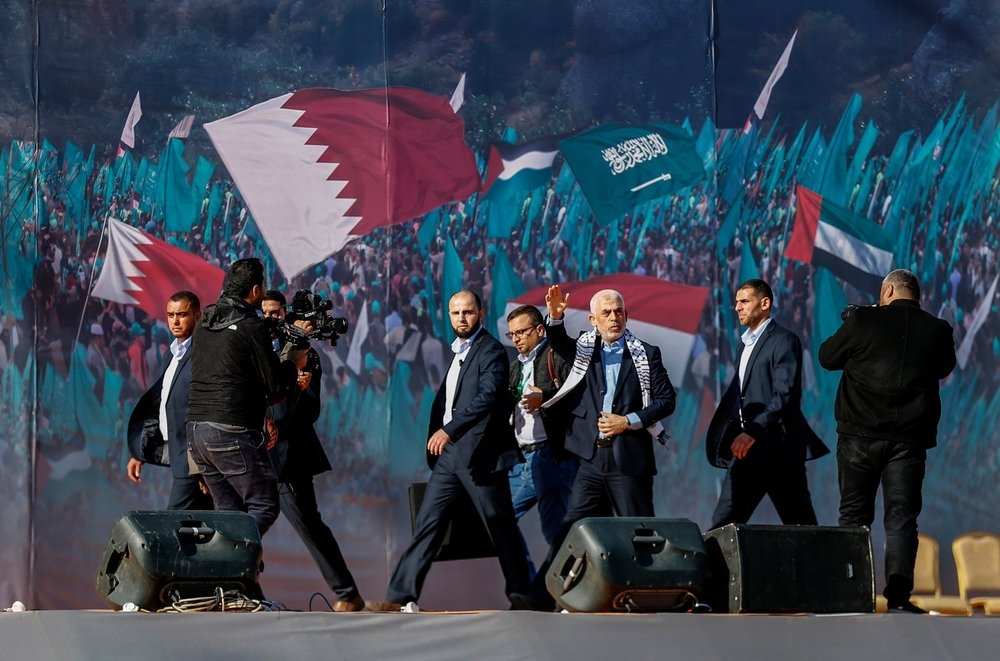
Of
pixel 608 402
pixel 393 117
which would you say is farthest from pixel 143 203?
pixel 608 402

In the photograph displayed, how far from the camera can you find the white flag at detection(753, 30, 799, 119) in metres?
9.17

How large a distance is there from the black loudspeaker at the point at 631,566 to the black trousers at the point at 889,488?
1.03 meters

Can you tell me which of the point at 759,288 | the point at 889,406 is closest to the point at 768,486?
the point at 759,288

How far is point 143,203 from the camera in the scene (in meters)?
8.70

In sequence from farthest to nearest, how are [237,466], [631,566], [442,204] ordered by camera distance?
[442,204]
[237,466]
[631,566]

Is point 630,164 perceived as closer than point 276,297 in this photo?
No

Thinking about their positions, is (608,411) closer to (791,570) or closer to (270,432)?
(270,432)

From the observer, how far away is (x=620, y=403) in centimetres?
785

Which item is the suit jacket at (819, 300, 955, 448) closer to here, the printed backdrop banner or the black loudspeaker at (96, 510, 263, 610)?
the printed backdrop banner

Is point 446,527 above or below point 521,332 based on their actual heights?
below

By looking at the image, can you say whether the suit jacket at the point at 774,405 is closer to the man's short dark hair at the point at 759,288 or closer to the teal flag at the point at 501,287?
the man's short dark hair at the point at 759,288

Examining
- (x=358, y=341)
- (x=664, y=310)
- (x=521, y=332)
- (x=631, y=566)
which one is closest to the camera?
(x=631, y=566)

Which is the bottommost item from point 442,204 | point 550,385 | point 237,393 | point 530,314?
point 550,385

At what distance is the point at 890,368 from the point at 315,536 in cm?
293
